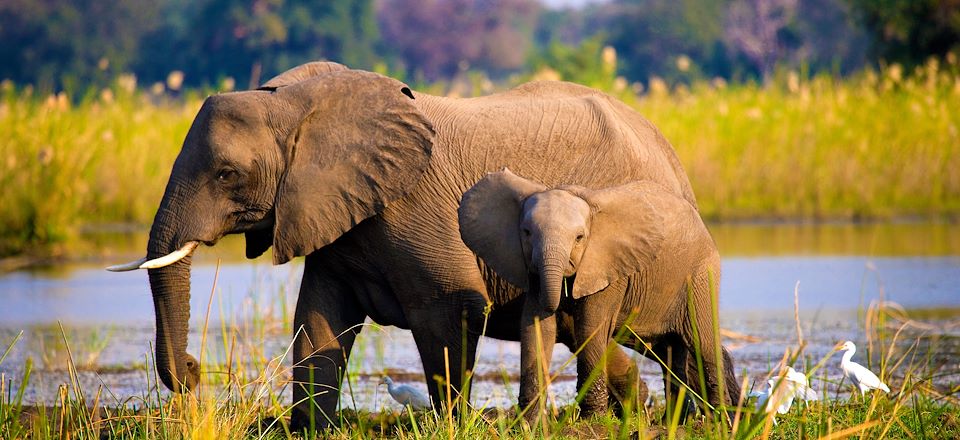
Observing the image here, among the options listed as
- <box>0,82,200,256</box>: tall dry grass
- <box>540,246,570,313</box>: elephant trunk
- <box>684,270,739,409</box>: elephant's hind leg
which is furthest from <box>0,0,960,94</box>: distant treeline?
<box>540,246,570,313</box>: elephant trunk

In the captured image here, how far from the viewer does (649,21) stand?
197 feet

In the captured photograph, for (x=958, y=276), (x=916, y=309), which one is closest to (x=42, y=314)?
(x=916, y=309)

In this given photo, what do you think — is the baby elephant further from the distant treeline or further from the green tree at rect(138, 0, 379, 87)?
the green tree at rect(138, 0, 379, 87)

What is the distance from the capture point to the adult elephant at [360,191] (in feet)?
19.8

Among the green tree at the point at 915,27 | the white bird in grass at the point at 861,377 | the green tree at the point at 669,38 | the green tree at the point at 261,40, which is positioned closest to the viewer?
the white bird in grass at the point at 861,377

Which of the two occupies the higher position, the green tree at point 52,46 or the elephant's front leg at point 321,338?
the green tree at point 52,46

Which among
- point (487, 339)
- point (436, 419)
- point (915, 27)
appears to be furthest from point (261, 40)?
point (436, 419)

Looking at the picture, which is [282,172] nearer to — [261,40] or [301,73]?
[301,73]

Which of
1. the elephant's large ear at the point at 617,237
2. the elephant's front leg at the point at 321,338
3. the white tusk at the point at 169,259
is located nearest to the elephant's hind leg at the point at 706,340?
the elephant's large ear at the point at 617,237

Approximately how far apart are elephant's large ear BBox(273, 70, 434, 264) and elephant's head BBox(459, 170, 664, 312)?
0.55 metres

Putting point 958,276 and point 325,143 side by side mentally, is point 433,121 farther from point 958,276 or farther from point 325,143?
point 958,276

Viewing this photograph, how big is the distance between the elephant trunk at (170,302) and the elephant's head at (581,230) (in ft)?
4.06

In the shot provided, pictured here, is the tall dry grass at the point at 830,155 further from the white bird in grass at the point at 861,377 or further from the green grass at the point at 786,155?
the white bird in grass at the point at 861,377

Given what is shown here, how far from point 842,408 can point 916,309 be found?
4.85m
